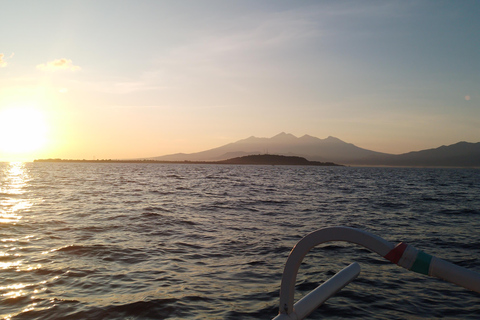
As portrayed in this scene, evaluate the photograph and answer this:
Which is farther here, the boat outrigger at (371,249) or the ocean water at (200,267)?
the ocean water at (200,267)

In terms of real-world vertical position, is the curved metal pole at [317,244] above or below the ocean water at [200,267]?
above

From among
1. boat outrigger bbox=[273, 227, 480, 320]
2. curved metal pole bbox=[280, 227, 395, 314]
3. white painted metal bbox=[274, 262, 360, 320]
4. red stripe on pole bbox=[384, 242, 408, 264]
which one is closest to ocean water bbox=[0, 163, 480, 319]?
white painted metal bbox=[274, 262, 360, 320]

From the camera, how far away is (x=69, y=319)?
6152 millimetres

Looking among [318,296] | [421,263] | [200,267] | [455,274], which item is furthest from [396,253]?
[200,267]

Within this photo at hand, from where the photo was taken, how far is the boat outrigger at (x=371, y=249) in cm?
202

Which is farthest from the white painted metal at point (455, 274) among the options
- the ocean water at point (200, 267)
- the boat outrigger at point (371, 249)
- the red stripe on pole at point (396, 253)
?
the ocean water at point (200, 267)

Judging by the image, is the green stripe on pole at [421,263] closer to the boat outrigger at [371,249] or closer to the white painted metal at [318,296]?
the boat outrigger at [371,249]

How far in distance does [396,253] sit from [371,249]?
162 millimetres

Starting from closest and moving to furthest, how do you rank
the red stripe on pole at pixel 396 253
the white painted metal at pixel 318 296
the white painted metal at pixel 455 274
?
1. the white painted metal at pixel 455 274
2. the red stripe on pole at pixel 396 253
3. the white painted metal at pixel 318 296

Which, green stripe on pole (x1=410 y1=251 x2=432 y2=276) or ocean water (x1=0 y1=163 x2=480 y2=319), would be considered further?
ocean water (x1=0 y1=163 x2=480 y2=319)

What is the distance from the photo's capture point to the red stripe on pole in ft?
6.88

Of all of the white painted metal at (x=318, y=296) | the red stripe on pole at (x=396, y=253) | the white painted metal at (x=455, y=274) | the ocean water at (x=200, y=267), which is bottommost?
the ocean water at (x=200, y=267)

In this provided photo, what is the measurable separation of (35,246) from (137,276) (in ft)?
16.7

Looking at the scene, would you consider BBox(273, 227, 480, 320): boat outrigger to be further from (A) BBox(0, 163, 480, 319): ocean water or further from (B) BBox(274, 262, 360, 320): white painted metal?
(A) BBox(0, 163, 480, 319): ocean water
